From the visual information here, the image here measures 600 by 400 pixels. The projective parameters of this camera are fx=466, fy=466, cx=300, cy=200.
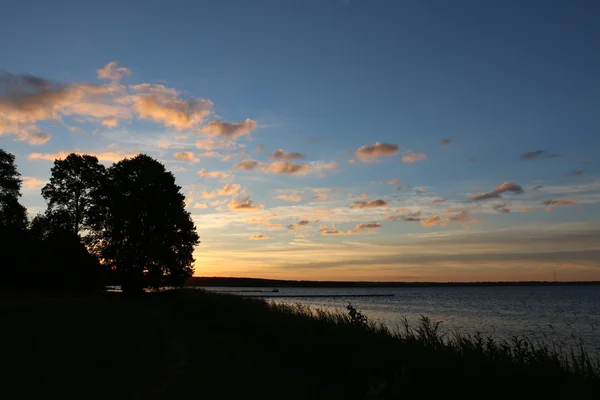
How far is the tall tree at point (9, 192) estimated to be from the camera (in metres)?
53.6

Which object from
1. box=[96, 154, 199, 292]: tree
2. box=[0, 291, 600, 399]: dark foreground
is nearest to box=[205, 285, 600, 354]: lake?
box=[0, 291, 600, 399]: dark foreground

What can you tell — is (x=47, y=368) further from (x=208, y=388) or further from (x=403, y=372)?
(x=403, y=372)

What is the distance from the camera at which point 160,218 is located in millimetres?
49375

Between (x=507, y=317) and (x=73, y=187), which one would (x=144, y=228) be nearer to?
(x=73, y=187)

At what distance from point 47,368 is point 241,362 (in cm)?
507

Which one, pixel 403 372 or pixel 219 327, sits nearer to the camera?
pixel 403 372

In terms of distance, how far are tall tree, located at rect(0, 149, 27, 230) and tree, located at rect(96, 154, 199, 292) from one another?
1214cm

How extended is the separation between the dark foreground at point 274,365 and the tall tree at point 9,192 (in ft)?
129

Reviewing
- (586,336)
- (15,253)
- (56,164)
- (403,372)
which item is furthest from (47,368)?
(56,164)

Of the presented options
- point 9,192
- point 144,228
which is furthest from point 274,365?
point 9,192

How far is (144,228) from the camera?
163 ft

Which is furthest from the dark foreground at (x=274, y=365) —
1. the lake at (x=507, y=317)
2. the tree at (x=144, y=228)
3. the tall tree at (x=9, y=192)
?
the tall tree at (x=9, y=192)

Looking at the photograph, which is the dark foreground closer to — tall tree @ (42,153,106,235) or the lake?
the lake

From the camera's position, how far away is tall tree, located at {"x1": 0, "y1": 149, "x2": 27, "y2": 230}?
53625 millimetres
